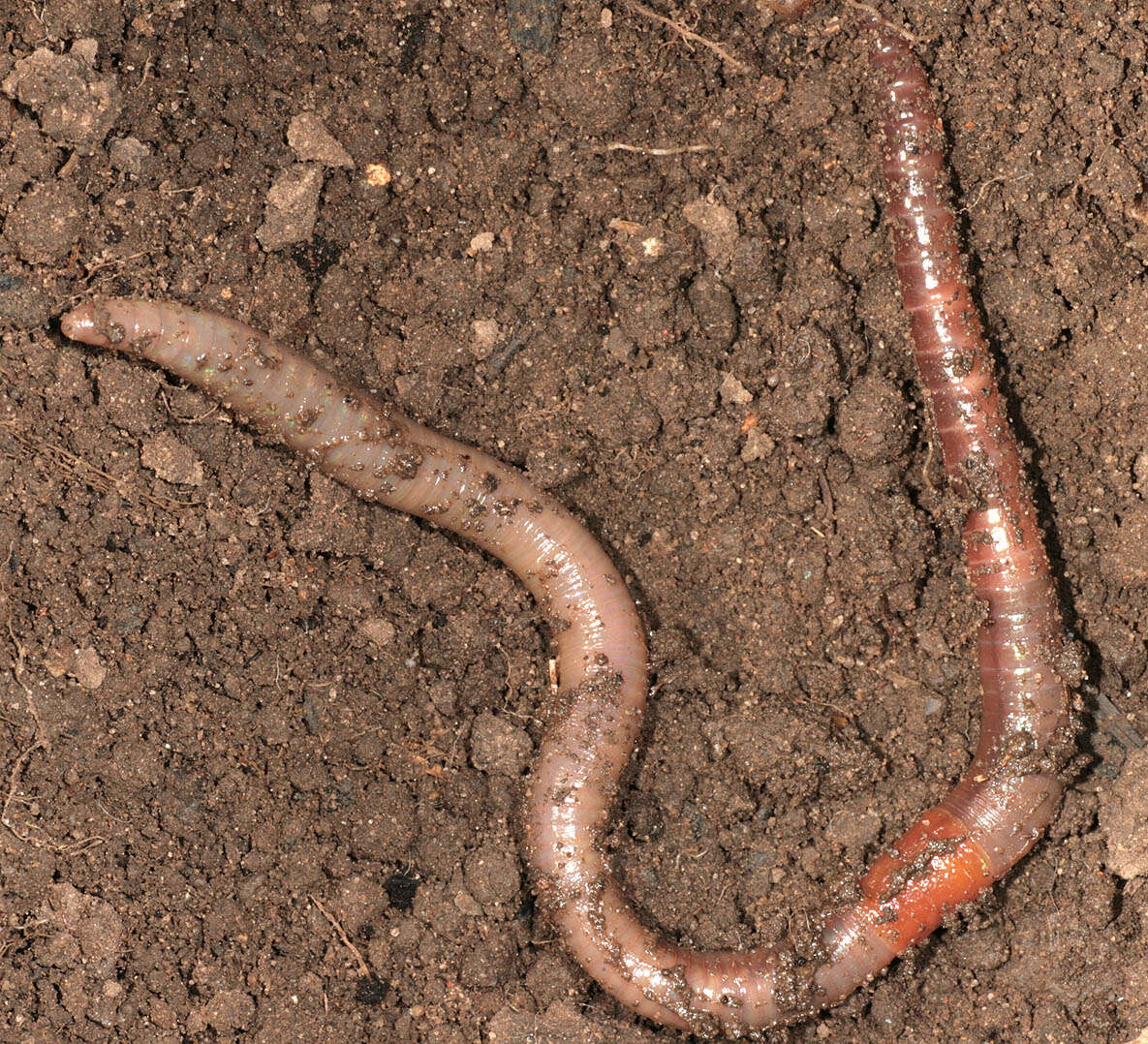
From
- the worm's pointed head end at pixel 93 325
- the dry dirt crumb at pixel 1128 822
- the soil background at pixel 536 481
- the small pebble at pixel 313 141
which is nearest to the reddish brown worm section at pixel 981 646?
the soil background at pixel 536 481

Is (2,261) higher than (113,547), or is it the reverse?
(2,261)

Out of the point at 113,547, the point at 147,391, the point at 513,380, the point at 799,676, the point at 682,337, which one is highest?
the point at 682,337

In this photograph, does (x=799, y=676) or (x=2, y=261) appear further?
(x=799, y=676)

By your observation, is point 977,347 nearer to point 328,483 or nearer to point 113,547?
point 328,483

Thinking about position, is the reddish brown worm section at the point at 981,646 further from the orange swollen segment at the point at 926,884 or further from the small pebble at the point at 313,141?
the small pebble at the point at 313,141

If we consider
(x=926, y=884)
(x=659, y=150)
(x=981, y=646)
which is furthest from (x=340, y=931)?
(x=659, y=150)

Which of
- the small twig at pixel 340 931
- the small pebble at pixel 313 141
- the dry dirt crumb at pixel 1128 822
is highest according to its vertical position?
the small pebble at pixel 313 141

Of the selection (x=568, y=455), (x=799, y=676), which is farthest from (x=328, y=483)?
(x=799, y=676)

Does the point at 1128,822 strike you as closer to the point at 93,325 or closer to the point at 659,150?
the point at 659,150
